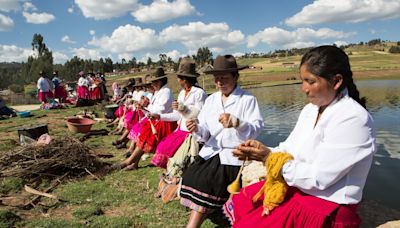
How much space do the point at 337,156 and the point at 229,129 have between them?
5.19ft

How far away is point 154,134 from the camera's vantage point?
5500 mm

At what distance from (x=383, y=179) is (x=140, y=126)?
5.04 metres

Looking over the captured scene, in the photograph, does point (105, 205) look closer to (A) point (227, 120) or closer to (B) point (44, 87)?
(A) point (227, 120)

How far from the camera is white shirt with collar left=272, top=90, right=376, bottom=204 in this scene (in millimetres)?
1897

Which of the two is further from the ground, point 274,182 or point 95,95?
point 274,182

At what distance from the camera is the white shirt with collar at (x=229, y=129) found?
11.0 ft

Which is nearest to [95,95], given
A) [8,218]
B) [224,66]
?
[8,218]

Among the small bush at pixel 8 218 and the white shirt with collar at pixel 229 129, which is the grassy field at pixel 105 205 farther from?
the white shirt with collar at pixel 229 129

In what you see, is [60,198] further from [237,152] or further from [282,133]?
[282,133]

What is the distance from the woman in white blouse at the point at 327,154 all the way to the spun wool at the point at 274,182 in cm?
3

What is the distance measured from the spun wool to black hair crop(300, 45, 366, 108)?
577 mm

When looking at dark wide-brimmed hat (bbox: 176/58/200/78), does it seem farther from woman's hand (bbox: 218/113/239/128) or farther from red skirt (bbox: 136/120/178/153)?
woman's hand (bbox: 218/113/239/128)

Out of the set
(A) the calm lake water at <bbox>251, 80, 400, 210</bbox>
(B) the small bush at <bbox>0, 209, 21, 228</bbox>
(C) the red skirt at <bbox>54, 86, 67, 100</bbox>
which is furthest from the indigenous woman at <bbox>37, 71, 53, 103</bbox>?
(B) the small bush at <bbox>0, 209, 21, 228</bbox>

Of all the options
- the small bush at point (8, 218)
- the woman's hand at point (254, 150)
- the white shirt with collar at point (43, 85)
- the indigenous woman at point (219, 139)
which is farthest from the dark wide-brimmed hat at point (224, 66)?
the white shirt with collar at point (43, 85)
